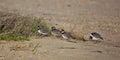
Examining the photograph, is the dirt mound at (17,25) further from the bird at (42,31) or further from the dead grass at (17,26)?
the bird at (42,31)

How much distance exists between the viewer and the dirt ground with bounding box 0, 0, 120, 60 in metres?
13.6

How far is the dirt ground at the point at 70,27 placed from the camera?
13.6 m

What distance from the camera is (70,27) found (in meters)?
18.9

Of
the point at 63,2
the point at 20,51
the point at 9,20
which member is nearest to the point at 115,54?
the point at 20,51

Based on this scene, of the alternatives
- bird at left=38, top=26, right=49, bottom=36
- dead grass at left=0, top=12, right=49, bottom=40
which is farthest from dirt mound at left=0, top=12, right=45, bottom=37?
bird at left=38, top=26, right=49, bottom=36

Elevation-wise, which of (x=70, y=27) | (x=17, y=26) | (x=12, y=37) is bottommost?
(x=70, y=27)

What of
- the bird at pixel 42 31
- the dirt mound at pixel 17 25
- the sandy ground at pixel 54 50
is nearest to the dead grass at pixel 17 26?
the dirt mound at pixel 17 25

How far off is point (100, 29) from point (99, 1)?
9.80 metres

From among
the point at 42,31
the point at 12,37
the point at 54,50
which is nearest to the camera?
the point at 54,50

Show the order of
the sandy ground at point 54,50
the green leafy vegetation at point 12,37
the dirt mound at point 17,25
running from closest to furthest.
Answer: the sandy ground at point 54,50 < the green leafy vegetation at point 12,37 < the dirt mound at point 17,25

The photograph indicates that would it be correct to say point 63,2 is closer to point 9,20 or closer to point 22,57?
point 9,20

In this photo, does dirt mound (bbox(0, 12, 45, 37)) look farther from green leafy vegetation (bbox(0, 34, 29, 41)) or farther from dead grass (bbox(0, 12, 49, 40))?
green leafy vegetation (bbox(0, 34, 29, 41))

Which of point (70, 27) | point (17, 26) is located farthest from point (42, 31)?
point (70, 27)

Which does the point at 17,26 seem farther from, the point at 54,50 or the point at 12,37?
the point at 54,50
